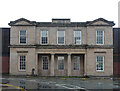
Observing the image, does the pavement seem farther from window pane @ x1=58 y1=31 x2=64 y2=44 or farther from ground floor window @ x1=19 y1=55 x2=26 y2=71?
window pane @ x1=58 y1=31 x2=64 y2=44

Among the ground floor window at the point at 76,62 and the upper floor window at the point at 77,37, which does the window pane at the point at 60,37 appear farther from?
the ground floor window at the point at 76,62

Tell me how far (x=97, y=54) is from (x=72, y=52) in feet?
12.2

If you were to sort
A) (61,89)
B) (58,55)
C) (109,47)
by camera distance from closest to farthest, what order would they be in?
1. (61,89)
2. (109,47)
3. (58,55)

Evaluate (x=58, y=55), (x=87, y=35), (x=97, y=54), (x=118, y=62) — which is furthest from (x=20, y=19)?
(x=118, y=62)

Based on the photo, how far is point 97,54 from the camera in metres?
25.0

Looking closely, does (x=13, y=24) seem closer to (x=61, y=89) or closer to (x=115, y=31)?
(x=61, y=89)

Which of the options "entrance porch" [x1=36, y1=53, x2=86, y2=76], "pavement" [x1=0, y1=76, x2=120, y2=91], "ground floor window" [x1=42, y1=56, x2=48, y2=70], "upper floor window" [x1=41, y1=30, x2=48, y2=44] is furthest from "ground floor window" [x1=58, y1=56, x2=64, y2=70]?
"pavement" [x1=0, y1=76, x2=120, y2=91]

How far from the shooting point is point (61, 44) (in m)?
25.7

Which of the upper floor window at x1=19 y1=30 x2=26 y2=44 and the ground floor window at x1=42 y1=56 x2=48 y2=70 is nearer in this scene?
the upper floor window at x1=19 y1=30 x2=26 y2=44

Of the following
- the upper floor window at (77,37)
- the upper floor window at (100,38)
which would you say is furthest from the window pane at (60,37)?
the upper floor window at (100,38)

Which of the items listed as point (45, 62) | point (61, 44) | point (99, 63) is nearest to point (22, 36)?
point (45, 62)

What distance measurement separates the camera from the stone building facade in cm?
2497

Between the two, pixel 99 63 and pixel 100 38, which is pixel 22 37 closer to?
pixel 100 38

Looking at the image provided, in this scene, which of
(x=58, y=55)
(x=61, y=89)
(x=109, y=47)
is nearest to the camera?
(x=61, y=89)
